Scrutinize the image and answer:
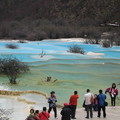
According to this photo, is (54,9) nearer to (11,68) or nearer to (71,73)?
(71,73)

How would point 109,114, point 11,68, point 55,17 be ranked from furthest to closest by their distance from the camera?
point 55,17 → point 11,68 → point 109,114

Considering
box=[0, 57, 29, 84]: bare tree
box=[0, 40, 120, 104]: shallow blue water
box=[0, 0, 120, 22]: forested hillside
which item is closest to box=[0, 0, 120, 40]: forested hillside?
box=[0, 0, 120, 22]: forested hillside

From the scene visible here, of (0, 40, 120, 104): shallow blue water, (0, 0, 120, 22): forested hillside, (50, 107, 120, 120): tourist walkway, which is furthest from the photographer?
(0, 0, 120, 22): forested hillside

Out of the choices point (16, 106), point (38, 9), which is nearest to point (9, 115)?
point (16, 106)

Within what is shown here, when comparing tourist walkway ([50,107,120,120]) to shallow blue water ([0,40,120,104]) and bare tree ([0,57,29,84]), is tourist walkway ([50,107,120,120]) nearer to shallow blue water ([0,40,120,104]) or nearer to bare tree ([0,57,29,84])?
shallow blue water ([0,40,120,104])

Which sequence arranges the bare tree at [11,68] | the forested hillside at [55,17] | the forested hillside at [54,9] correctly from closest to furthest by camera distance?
the bare tree at [11,68]
the forested hillside at [55,17]
the forested hillside at [54,9]

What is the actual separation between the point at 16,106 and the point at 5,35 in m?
43.1

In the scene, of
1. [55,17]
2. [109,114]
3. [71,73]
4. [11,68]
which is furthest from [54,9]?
[109,114]

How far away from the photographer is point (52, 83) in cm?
1577

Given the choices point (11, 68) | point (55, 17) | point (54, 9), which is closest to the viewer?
point (11, 68)

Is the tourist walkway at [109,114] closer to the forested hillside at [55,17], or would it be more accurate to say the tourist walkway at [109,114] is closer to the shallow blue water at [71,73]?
the shallow blue water at [71,73]

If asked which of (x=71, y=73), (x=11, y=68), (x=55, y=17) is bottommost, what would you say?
(x=71, y=73)

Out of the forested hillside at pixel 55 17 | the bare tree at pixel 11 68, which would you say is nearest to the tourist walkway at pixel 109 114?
the bare tree at pixel 11 68

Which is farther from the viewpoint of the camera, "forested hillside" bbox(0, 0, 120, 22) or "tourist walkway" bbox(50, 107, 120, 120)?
"forested hillside" bbox(0, 0, 120, 22)
